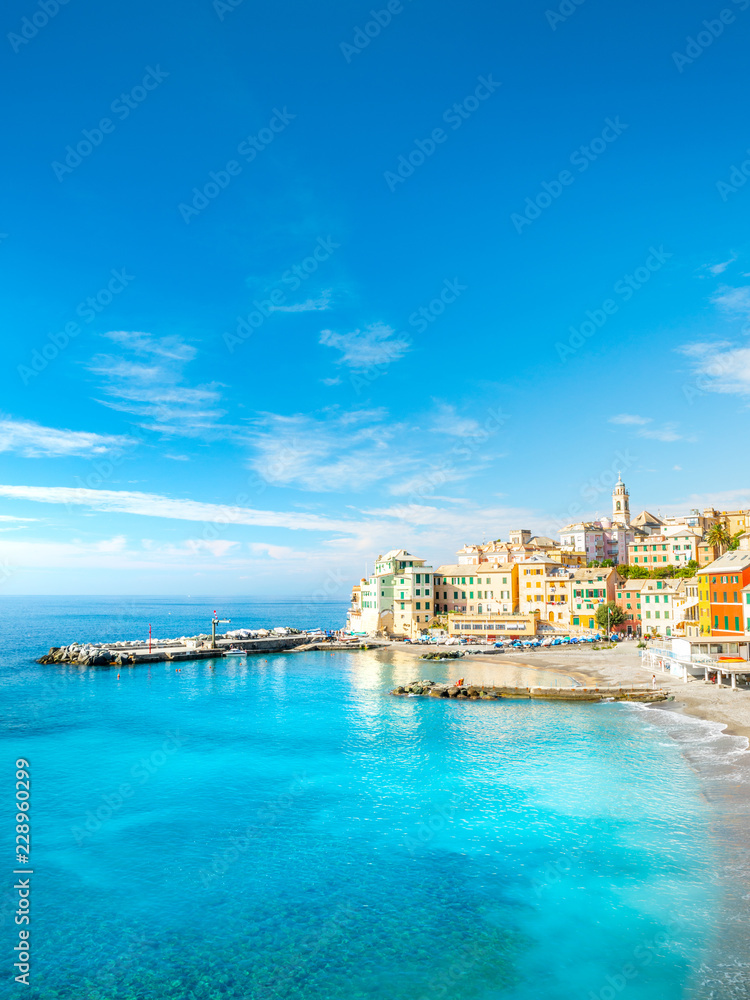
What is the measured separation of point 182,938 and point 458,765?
21426 mm

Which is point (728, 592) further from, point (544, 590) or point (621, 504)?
point (621, 504)

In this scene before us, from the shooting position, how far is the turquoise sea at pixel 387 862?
1922 cm

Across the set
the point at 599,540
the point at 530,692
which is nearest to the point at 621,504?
the point at 599,540

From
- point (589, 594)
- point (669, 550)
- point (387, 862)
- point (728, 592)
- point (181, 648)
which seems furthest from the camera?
point (669, 550)

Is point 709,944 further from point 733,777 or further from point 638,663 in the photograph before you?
point 638,663

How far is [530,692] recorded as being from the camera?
204 feet

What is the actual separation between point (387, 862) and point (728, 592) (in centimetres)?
5709

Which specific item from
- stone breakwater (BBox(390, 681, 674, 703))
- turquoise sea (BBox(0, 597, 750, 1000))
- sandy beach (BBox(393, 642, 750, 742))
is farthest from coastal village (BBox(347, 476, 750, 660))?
turquoise sea (BBox(0, 597, 750, 1000))

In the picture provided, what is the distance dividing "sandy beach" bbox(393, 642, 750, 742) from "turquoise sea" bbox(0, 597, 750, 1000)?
378 centimetres

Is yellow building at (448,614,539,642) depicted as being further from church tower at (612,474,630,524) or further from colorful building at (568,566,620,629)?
church tower at (612,474,630,524)

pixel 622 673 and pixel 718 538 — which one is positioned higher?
pixel 718 538

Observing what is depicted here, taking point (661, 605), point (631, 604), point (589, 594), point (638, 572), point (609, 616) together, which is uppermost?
point (638, 572)

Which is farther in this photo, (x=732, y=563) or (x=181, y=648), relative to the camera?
(x=181, y=648)

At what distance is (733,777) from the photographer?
33.4 metres
